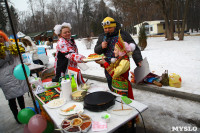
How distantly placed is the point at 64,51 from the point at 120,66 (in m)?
1.20

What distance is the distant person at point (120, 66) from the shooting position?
2.03 metres

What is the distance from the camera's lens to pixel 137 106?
5.69ft

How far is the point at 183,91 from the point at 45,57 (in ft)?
27.1

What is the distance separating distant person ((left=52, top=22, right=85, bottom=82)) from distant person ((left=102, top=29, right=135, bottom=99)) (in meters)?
0.63

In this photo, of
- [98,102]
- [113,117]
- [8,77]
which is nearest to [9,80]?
[8,77]

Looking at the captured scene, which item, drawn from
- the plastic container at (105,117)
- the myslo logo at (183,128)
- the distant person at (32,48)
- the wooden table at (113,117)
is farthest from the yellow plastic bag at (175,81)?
the distant person at (32,48)

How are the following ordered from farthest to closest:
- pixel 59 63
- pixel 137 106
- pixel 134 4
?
pixel 134 4 → pixel 59 63 → pixel 137 106

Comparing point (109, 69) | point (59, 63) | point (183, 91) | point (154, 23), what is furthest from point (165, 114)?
point (154, 23)

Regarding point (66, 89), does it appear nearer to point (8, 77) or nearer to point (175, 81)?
point (8, 77)

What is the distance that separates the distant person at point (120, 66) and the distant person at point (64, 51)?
0.63m

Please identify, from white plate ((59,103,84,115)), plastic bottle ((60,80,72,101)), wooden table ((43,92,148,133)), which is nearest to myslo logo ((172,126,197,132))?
Result: wooden table ((43,92,148,133))

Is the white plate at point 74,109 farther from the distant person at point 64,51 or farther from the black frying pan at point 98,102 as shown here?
the distant person at point 64,51

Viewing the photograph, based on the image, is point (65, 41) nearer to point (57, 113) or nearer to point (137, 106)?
point (57, 113)

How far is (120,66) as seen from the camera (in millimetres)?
2023
